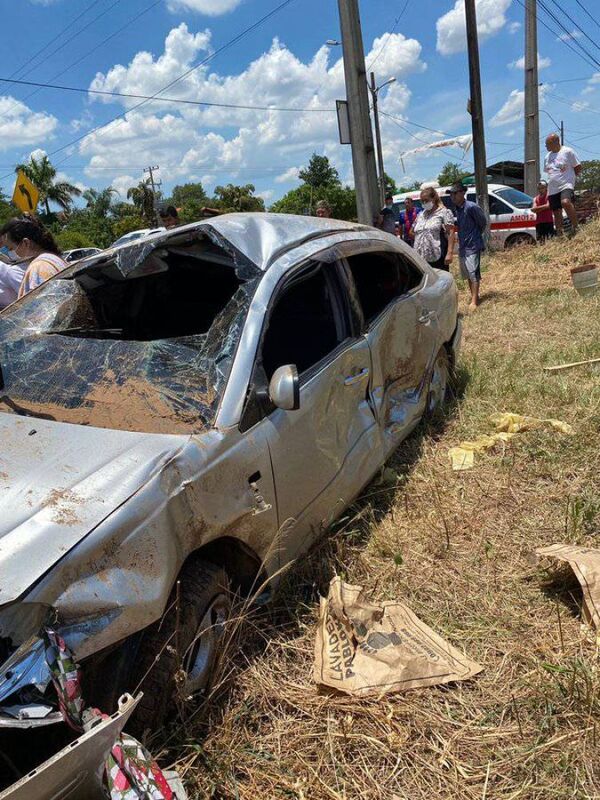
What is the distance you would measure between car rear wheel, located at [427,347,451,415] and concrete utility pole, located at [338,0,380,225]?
198 inches

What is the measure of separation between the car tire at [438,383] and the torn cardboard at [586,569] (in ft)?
6.24

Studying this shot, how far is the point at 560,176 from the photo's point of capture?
1100 centimetres

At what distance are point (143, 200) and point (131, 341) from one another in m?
51.9

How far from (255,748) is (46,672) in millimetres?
895

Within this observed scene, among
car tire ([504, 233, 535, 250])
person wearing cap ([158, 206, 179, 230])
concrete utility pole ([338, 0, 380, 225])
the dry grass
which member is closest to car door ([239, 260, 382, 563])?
the dry grass

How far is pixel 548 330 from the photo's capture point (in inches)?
278

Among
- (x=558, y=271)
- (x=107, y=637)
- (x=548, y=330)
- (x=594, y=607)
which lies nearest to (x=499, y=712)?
(x=594, y=607)

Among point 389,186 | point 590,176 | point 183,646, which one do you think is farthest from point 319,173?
point 183,646

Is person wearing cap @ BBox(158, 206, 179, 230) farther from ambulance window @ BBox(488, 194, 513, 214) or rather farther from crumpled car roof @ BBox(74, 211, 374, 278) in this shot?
ambulance window @ BBox(488, 194, 513, 214)

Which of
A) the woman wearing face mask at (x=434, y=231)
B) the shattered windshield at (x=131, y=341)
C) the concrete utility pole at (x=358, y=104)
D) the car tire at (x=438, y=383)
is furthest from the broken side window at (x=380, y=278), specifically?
the concrete utility pole at (x=358, y=104)

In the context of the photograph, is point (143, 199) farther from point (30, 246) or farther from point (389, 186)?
point (30, 246)

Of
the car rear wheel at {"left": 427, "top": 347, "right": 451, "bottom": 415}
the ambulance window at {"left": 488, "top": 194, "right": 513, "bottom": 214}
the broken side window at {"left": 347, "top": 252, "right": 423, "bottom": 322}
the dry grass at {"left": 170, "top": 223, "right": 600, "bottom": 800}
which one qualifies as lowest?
the dry grass at {"left": 170, "top": 223, "right": 600, "bottom": 800}

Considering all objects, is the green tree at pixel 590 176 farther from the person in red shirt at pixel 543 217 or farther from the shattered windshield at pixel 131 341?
the shattered windshield at pixel 131 341

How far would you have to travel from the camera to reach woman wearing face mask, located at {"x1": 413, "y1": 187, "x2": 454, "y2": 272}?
8039 millimetres
